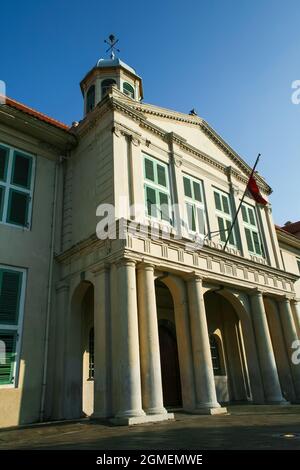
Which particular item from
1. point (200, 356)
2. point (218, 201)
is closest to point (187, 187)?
point (218, 201)

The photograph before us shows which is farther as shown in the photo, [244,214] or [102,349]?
[244,214]

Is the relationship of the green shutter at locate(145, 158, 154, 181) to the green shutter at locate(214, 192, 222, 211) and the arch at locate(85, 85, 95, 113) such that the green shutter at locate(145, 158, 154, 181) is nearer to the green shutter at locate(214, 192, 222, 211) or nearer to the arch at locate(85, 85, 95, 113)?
the green shutter at locate(214, 192, 222, 211)

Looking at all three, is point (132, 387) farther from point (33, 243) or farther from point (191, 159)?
point (191, 159)

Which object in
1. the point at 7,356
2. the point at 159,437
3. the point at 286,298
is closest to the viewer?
the point at 159,437

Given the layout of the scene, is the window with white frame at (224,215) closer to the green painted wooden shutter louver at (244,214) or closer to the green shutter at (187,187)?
the green painted wooden shutter louver at (244,214)

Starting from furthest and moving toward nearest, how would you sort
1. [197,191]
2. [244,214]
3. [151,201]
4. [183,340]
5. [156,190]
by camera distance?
[244,214]
[197,191]
[156,190]
[151,201]
[183,340]

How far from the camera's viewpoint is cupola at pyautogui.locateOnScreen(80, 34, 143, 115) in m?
20.4

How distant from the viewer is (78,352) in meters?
12.2

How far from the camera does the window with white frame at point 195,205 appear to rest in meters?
15.0

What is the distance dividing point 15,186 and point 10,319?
4.85m

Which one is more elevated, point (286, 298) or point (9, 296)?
point (286, 298)

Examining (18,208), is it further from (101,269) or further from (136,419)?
(136,419)
